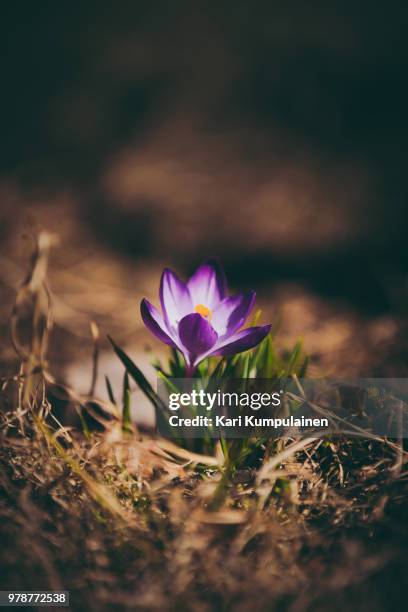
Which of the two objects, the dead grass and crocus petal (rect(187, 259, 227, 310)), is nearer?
the dead grass

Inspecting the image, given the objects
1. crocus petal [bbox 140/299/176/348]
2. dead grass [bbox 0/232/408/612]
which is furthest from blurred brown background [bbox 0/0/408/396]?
crocus petal [bbox 140/299/176/348]

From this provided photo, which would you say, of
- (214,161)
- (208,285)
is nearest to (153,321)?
(208,285)

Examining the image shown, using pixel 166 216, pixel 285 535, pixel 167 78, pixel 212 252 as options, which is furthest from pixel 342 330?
pixel 167 78

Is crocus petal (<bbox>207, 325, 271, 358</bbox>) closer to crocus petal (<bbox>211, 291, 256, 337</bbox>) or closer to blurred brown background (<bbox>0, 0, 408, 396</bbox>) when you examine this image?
crocus petal (<bbox>211, 291, 256, 337</bbox>)

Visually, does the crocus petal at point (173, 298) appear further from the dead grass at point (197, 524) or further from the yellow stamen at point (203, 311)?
the dead grass at point (197, 524)

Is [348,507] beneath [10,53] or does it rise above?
beneath

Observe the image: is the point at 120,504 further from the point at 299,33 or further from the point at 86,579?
the point at 299,33
